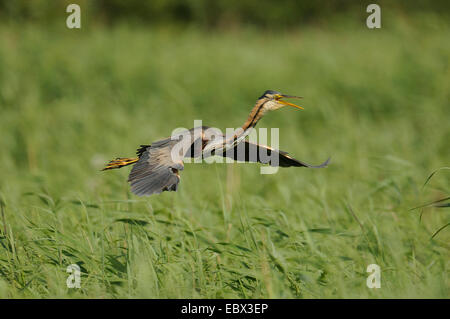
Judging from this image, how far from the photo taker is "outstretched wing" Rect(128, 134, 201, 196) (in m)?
2.49

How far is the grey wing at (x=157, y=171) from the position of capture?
98.0 inches

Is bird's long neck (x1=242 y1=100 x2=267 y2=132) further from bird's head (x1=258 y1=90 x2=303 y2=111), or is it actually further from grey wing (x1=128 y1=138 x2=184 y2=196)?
grey wing (x1=128 y1=138 x2=184 y2=196)

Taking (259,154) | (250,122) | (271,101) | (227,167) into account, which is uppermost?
(271,101)

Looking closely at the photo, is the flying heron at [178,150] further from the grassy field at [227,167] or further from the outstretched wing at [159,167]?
the grassy field at [227,167]

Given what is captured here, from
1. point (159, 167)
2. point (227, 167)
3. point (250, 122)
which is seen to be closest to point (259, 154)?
point (250, 122)

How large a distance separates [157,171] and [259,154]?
73 centimetres

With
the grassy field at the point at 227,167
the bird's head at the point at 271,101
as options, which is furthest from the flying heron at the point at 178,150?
the grassy field at the point at 227,167

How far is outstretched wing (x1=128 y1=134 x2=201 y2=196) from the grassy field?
733 millimetres

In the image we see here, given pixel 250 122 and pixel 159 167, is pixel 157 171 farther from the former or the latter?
pixel 250 122

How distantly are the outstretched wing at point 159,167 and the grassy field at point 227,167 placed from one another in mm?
733

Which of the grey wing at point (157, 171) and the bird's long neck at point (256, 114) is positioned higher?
the bird's long neck at point (256, 114)

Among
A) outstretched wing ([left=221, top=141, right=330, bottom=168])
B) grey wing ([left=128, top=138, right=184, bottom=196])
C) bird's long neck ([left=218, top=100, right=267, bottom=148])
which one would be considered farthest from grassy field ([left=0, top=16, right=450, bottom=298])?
bird's long neck ([left=218, top=100, right=267, bottom=148])

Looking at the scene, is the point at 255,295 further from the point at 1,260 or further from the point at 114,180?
the point at 114,180

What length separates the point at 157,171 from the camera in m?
2.59
